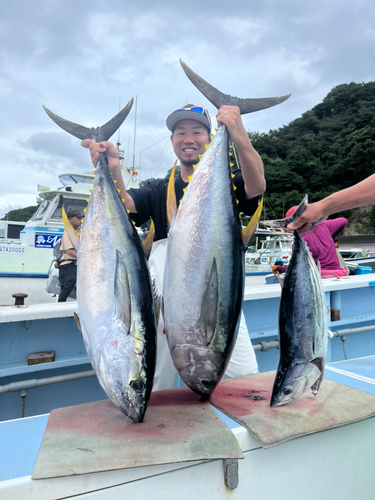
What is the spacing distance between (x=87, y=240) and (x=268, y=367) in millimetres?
2444

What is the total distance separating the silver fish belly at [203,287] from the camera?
1188mm

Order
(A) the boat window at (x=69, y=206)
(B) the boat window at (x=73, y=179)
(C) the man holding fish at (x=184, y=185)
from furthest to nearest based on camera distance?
(B) the boat window at (x=73, y=179) → (A) the boat window at (x=69, y=206) → (C) the man holding fish at (x=184, y=185)

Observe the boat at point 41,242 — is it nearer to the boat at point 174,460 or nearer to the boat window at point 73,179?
the boat window at point 73,179

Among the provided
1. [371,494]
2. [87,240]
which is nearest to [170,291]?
[87,240]

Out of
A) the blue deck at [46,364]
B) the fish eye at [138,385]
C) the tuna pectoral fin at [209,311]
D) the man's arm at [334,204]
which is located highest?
the man's arm at [334,204]

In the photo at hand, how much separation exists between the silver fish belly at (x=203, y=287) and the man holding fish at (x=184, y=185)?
0.32 meters

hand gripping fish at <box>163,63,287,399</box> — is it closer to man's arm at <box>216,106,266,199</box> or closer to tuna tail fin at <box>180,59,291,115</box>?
man's arm at <box>216,106,266,199</box>

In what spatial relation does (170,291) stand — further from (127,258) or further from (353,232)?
(353,232)

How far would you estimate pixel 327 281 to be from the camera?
10.4ft

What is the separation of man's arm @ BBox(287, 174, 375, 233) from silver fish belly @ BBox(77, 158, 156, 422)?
0.79 metres

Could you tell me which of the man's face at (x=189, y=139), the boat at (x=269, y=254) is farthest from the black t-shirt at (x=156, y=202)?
the boat at (x=269, y=254)

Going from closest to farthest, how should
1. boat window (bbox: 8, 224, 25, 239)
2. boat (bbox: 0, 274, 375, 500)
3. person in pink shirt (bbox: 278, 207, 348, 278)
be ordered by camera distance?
boat (bbox: 0, 274, 375, 500)
person in pink shirt (bbox: 278, 207, 348, 278)
boat window (bbox: 8, 224, 25, 239)

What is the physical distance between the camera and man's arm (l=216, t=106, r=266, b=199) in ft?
4.62

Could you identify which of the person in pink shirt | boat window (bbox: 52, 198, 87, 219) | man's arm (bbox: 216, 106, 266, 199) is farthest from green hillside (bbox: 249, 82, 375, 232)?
man's arm (bbox: 216, 106, 266, 199)
